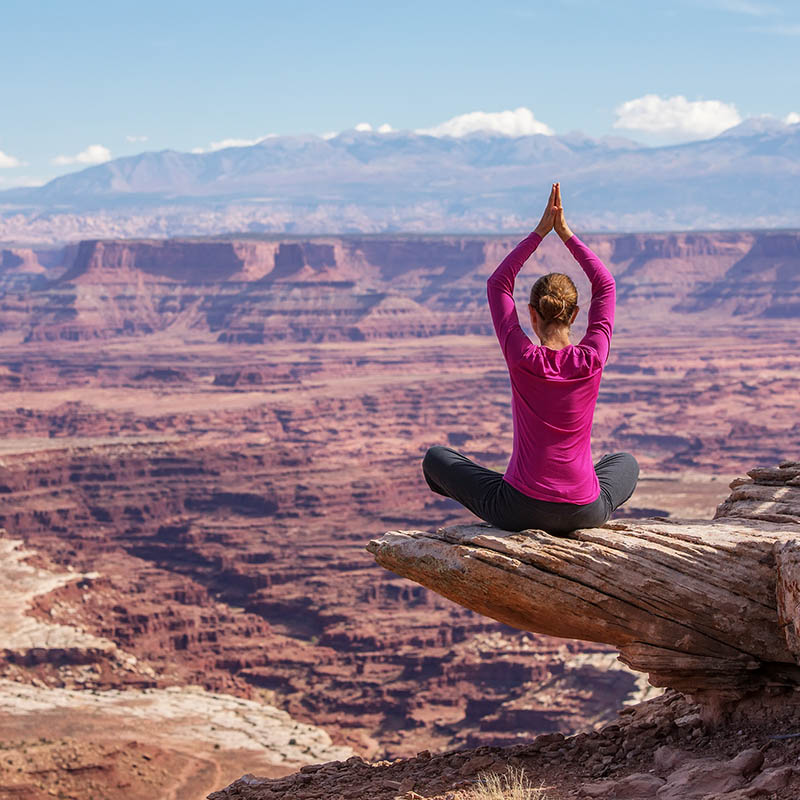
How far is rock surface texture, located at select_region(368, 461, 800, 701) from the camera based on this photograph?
29.6 ft

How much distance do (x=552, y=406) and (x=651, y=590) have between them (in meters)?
1.56

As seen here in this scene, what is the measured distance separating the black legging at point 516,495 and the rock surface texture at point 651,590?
10 centimetres

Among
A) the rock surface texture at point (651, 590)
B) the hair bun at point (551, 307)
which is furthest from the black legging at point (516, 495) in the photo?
the hair bun at point (551, 307)

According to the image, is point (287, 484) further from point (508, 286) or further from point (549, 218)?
point (549, 218)

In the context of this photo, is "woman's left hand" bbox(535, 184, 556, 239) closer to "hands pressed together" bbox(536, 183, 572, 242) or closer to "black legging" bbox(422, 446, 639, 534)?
"hands pressed together" bbox(536, 183, 572, 242)

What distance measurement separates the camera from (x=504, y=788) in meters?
8.91

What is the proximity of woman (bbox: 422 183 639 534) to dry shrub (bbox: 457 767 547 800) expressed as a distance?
5.98 feet

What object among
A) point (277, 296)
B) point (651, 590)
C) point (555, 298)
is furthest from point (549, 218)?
point (277, 296)

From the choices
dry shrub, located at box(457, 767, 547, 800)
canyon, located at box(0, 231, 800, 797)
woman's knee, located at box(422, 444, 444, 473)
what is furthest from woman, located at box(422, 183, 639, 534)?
canyon, located at box(0, 231, 800, 797)

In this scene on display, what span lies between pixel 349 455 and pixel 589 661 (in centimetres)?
5281

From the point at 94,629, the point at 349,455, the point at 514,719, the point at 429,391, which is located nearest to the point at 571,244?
the point at 514,719

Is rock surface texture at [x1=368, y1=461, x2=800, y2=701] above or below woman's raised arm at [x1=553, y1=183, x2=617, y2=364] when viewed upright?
below

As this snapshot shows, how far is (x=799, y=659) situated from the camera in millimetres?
8836

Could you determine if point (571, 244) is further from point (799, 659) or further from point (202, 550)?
point (202, 550)
